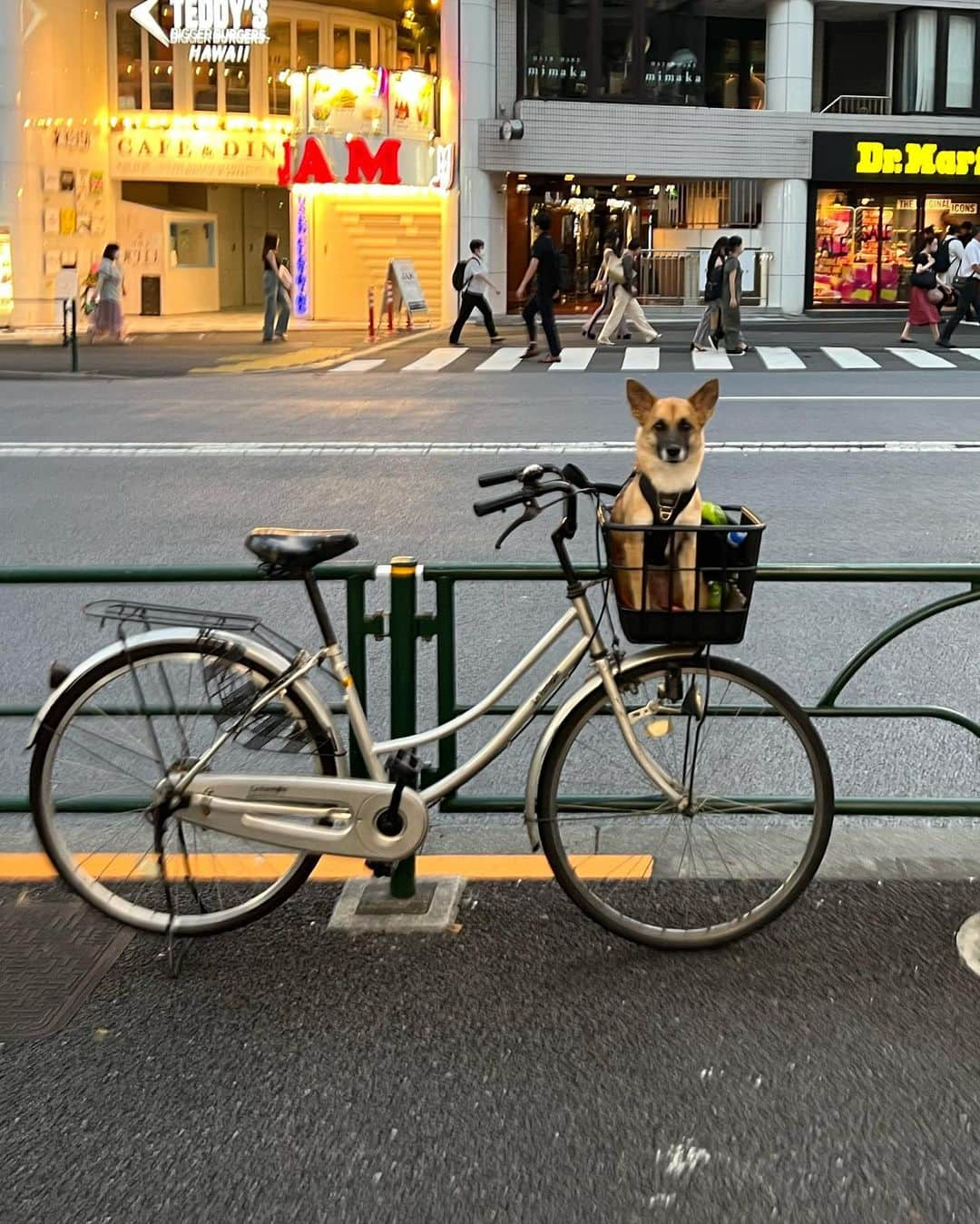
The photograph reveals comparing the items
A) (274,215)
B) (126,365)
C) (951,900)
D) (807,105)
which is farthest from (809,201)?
(951,900)

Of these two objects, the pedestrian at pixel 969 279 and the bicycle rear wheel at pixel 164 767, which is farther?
the pedestrian at pixel 969 279

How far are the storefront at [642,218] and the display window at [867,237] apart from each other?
1914 mm

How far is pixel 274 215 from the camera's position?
4156 cm

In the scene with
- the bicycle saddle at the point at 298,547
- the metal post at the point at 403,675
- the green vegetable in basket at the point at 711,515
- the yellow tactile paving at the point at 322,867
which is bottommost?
the yellow tactile paving at the point at 322,867

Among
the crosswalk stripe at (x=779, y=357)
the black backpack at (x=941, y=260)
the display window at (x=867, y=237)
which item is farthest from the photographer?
the display window at (x=867, y=237)

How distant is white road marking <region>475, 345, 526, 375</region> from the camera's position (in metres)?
20.9

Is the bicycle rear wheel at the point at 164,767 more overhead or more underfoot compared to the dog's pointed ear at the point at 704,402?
more underfoot

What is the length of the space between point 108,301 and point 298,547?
23383 millimetres

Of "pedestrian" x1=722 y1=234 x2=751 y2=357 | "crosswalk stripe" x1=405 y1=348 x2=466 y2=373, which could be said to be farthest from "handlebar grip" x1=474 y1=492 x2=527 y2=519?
"pedestrian" x1=722 y1=234 x2=751 y2=357

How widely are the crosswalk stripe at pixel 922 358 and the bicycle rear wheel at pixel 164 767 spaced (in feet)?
61.1

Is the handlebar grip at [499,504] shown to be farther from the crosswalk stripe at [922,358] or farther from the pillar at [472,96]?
the pillar at [472,96]

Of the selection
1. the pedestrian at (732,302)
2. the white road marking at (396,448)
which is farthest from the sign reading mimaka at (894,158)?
the white road marking at (396,448)

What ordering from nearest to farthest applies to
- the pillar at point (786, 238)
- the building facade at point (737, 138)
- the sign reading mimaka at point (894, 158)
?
1. the building facade at point (737, 138)
2. the sign reading mimaka at point (894, 158)
3. the pillar at point (786, 238)

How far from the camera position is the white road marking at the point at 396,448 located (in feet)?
41.7
